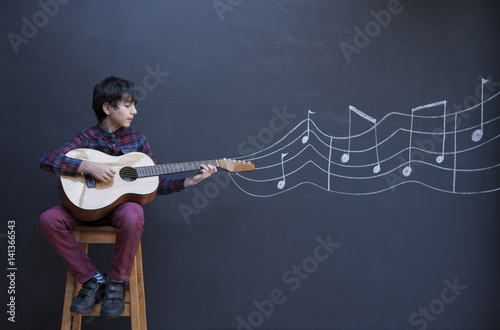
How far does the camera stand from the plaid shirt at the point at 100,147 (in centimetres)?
181

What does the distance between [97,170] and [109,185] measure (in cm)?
8

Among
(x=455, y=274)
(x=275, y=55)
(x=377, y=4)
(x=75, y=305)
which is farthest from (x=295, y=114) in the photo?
(x=75, y=305)

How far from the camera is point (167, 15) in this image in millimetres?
2443

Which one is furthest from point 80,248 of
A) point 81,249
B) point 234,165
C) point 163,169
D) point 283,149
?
point 283,149

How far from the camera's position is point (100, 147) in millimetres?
2008

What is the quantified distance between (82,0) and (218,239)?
1.49m

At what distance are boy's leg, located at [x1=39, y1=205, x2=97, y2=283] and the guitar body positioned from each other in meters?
0.06

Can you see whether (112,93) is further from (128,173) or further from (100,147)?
(128,173)

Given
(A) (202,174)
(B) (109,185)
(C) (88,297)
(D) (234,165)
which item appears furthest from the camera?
(D) (234,165)

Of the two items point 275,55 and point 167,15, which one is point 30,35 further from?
point 275,55

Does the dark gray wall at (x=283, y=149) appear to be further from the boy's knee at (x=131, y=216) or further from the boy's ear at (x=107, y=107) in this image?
the boy's knee at (x=131, y=216)

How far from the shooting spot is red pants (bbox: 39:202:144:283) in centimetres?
178

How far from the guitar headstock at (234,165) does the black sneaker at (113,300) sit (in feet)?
2.31

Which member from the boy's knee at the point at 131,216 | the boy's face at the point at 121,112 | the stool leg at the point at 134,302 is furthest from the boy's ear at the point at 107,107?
the stool leg at the point at 134,302
